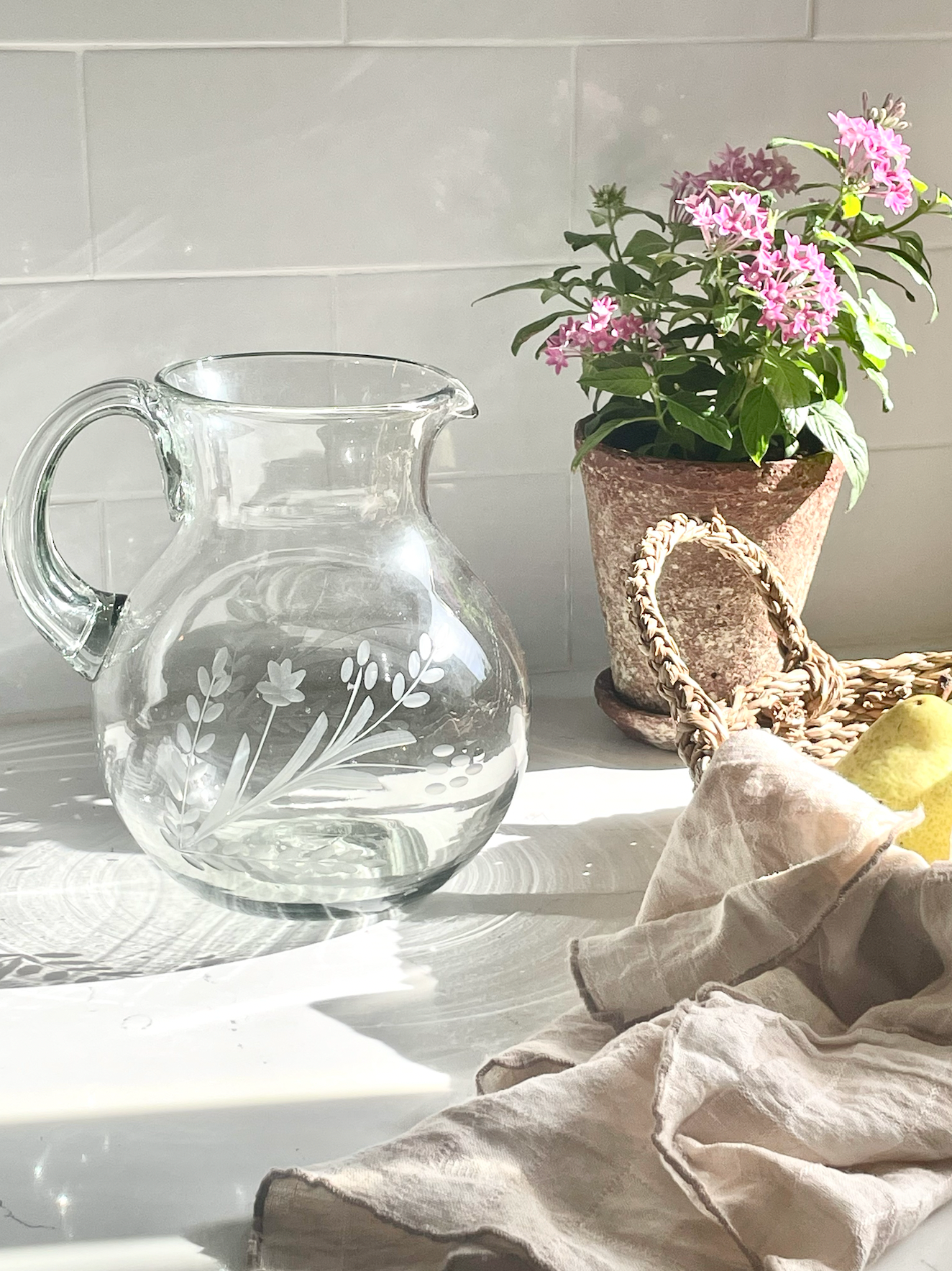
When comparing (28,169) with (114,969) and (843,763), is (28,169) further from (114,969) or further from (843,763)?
(843,763)

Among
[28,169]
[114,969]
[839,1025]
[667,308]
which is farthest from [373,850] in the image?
[28,169]

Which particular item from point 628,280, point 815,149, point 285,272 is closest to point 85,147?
point 285,272

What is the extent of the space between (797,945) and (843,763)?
0.20 m

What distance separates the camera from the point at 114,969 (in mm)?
677

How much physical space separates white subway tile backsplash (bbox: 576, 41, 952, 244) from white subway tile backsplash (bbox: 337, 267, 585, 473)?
0.10m

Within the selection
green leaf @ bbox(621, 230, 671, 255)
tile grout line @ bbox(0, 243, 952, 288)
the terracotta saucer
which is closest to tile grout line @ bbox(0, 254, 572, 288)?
tile grout line @ bbox(0, 243, 952, 288)

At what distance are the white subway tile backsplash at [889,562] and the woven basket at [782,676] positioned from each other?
29cm

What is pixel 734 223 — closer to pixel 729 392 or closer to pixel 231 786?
pixel 729 392

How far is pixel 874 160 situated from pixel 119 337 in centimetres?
49

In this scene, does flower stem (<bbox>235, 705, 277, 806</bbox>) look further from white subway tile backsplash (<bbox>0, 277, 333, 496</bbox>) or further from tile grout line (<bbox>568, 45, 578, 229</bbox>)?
tile grout line (<bbox>568, 45, 578, 229</bbox>)

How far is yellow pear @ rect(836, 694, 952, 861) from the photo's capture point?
0.69m

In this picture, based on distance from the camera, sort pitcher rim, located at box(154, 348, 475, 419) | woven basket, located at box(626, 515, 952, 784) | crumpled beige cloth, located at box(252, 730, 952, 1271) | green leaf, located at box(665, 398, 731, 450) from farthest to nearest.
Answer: green leaf, located at box(665, 398, 731, 450), woven basket, located at box(626, 515, 952, 784), pitcher rim, located at box(154, 348, 475, 419), crumpled beige cloth, located at box(252, 730, 952, 1271)

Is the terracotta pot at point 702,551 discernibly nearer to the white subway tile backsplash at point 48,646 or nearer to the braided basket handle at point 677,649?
the braided basket handle at point 677,649

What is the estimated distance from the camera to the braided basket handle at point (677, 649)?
700 millimetres
